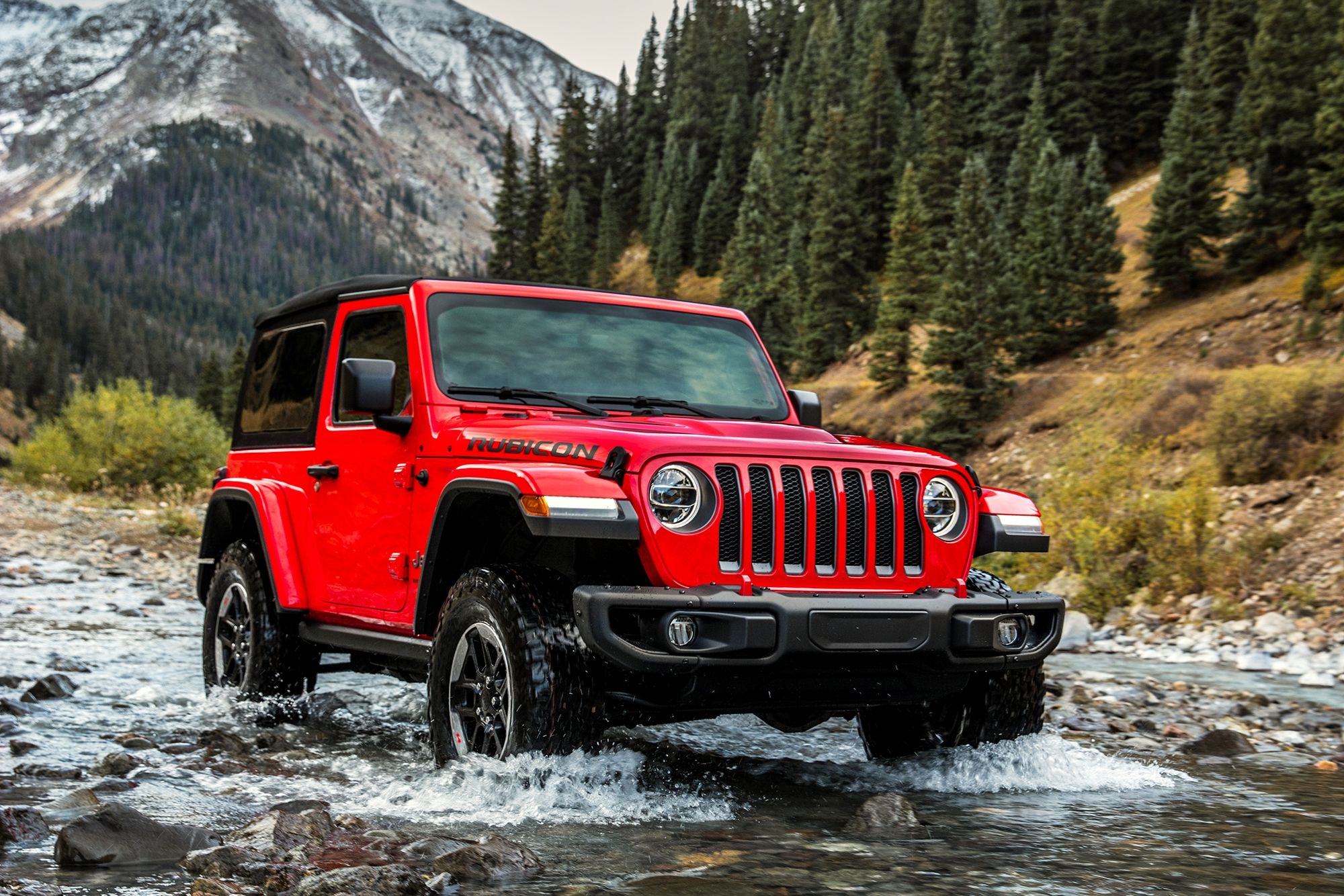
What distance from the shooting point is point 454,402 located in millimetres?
5539

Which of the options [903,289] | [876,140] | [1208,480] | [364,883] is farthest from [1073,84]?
[364,883]

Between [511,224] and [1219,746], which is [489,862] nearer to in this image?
[1219,746]

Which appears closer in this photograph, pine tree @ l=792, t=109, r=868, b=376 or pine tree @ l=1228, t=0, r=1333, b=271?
pine tree @ l=1228, t=0, r=1333, b=271

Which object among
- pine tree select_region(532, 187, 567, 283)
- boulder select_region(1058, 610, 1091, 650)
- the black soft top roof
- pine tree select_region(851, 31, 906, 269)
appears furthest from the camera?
pine tree select_region(532, 187, 567, 283)

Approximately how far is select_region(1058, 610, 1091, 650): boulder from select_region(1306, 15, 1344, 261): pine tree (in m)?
21.4

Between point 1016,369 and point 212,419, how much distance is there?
83.7 feet

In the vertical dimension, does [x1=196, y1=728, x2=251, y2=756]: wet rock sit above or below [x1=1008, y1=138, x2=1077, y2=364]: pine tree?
below

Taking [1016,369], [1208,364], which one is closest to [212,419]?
[1016,369]

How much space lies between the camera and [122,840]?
A: 409 centimetres

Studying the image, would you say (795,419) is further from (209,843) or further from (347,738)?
(209,843)

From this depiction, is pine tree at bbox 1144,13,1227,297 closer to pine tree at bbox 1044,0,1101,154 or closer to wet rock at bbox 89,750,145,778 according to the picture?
pine tree at bbox 1044,0,1101,154

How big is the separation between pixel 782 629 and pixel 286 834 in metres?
1.76

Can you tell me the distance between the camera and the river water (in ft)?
12.6

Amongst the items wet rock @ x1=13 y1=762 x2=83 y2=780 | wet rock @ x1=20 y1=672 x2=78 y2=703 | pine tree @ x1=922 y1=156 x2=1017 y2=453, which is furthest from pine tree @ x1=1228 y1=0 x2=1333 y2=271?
A: wet rock @ x1=13 y1=762 x2=83 y2=780
